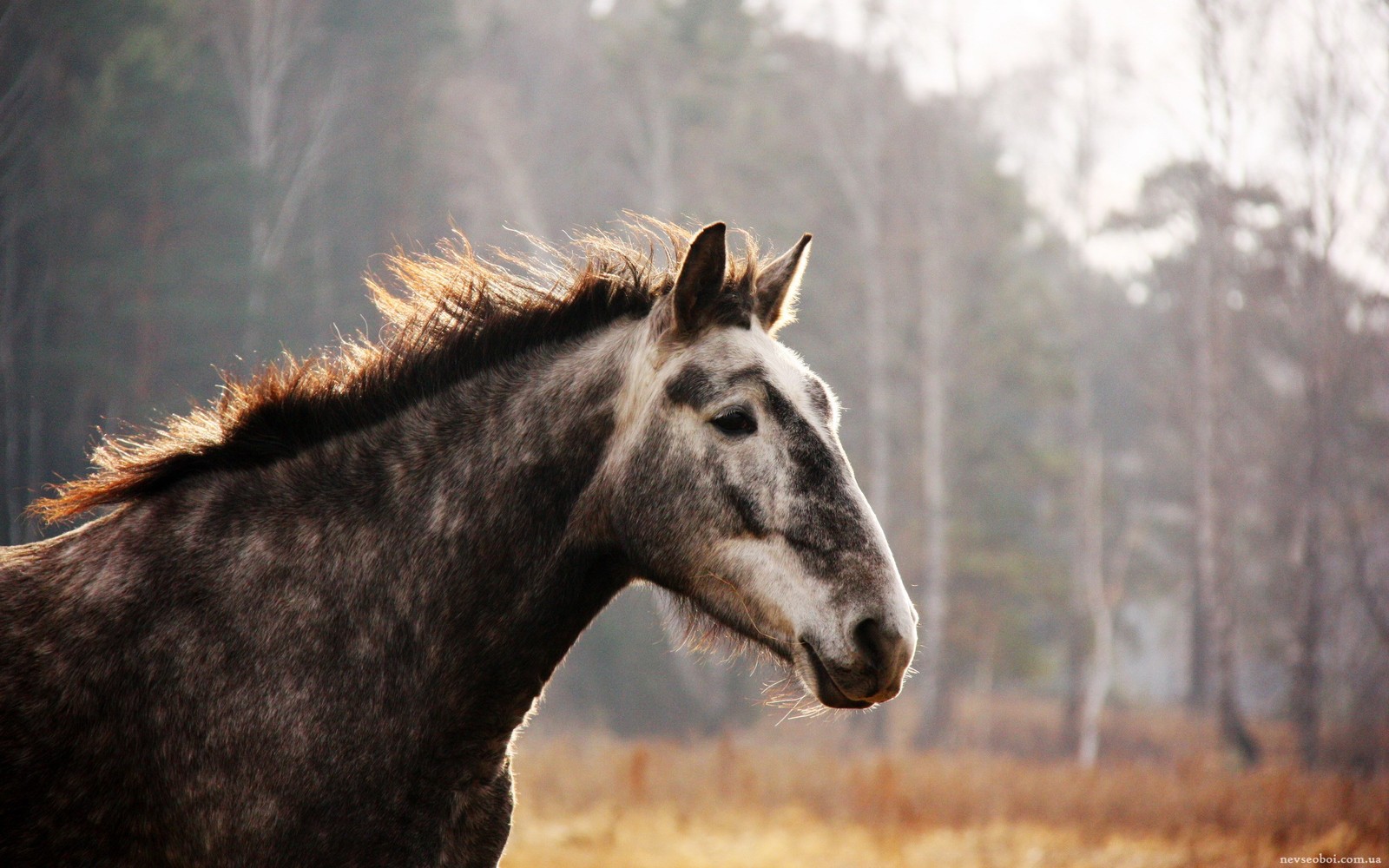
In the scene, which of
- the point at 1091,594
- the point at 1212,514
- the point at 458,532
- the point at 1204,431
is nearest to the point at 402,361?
the point at 458,532

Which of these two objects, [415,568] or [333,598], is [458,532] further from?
[333,598]

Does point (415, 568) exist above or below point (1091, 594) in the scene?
below

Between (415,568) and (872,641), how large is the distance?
1141 millimetres

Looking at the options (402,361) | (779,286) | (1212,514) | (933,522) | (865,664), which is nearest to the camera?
(865,664)

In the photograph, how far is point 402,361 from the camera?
2822 mm

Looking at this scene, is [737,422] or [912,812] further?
[912,812]

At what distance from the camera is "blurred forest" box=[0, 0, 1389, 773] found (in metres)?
13.8

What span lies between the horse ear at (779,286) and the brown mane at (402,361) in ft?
0.36

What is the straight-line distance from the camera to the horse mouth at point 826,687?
7.69 ft

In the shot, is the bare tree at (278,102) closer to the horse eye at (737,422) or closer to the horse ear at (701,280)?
the horse ear at (701,280)

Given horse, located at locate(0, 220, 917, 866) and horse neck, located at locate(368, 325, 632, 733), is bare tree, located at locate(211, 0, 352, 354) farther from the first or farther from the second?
horse neck, located at locate(368, 325, 632, 733)

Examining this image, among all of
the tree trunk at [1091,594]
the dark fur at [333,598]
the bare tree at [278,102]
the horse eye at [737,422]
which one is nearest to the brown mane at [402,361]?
the dark fur at [333,598]

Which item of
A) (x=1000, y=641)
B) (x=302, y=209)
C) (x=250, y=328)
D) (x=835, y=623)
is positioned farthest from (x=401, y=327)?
(x=1000, y=641)

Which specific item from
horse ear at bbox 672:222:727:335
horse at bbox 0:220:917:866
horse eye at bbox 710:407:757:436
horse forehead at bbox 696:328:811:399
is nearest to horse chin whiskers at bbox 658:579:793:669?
horse at bbox 0:220:917:866
